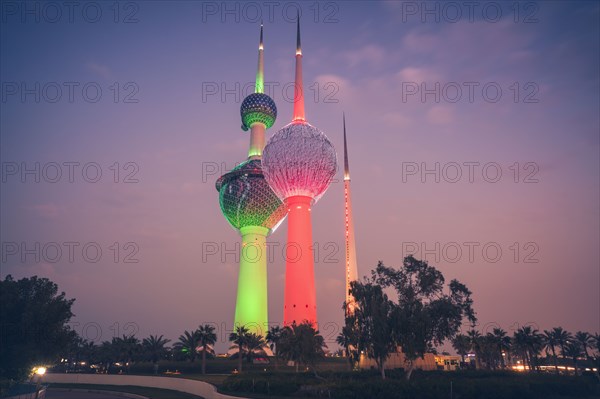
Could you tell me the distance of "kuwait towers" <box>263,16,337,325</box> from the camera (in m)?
88.3

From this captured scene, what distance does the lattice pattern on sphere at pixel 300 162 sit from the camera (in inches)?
3637

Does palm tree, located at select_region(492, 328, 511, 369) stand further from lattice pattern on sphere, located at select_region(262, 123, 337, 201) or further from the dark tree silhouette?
the dark tree silhouette

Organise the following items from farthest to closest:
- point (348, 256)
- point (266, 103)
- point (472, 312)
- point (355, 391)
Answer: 1. point (266, 103)
2. point (348, 256)
3. point (472, 312)
4. point (355, 391)

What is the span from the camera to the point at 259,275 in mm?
113938

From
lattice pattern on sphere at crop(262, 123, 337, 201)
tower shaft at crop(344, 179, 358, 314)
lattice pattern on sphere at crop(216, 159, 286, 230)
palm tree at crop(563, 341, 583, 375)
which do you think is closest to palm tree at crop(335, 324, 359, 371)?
lattice pattern on sphere at crop(262, 123, 337, 201)

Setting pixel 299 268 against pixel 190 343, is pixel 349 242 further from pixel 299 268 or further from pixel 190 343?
pixel 190 343

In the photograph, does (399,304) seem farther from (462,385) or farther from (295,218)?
(295,218)

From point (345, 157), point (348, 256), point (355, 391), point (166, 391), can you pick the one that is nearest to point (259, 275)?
point (348, 256)

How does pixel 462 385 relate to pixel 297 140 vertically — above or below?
below

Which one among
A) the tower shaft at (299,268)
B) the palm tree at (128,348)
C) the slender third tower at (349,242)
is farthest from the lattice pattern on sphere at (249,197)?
the palm tree at (128,348)

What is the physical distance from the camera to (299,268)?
8925cm

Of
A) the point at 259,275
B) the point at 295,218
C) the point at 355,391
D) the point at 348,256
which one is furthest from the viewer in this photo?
the point at 259,275

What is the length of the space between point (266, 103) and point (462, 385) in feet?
310

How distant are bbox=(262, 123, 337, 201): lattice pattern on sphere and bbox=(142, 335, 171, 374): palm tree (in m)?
33.4
